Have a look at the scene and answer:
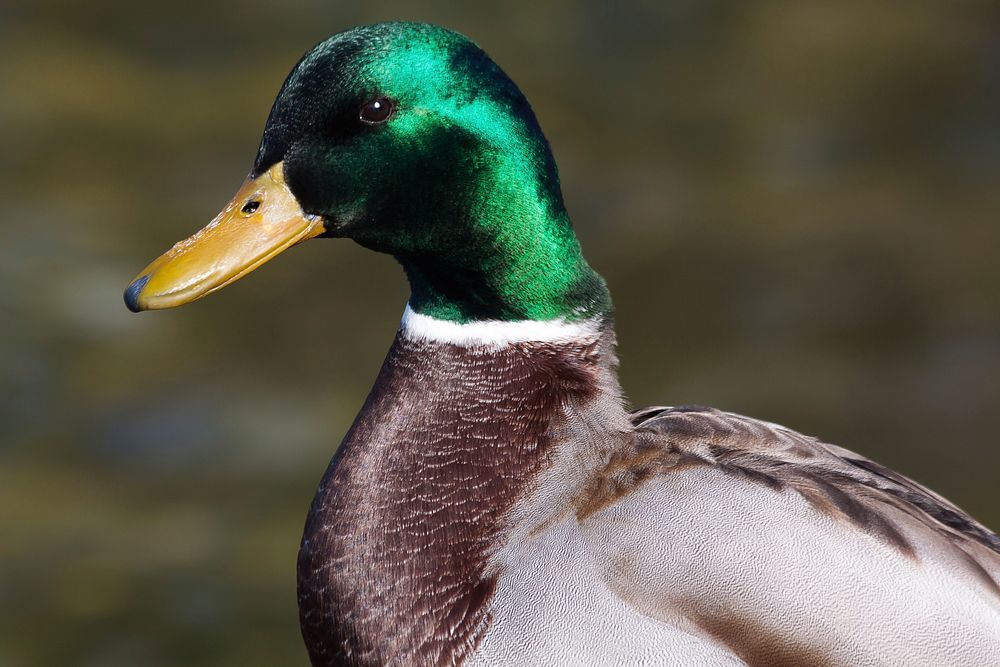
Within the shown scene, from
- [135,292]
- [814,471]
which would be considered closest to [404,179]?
[135,292]

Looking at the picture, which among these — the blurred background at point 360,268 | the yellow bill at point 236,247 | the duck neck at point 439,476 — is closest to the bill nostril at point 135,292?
the yellow bill at point 236,247

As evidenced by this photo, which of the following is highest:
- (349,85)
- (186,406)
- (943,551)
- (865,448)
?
(349,85)

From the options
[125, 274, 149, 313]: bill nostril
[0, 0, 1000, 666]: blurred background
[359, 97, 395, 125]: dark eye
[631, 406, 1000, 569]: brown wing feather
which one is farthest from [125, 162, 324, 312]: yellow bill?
[0, 0, 1000, 666]: blurred background

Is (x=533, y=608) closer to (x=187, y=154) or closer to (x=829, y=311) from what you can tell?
(x=829, y=311)

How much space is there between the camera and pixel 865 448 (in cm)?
512

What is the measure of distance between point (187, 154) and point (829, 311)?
2.61m

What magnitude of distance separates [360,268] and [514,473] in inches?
120

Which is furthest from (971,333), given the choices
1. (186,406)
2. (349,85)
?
(349,85)

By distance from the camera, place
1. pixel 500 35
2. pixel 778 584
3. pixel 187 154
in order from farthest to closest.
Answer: pixel 500 35 → pixel 187 154 → pixel 778 584

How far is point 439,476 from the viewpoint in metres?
2.71

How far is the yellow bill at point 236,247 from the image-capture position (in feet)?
8.67

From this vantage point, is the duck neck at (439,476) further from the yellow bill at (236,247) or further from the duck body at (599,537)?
the yellow bill at (236,247)

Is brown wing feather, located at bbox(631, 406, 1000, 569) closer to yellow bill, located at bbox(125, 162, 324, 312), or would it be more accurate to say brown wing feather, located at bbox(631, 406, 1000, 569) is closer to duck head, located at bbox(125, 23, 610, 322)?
duck head, located at bbox(125, 23, 610, 322)

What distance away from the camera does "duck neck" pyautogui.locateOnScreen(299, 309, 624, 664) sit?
8.66 feet
